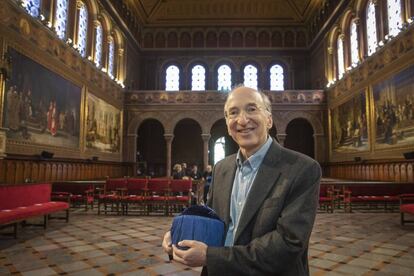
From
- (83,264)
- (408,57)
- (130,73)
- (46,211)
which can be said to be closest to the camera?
(83,264)

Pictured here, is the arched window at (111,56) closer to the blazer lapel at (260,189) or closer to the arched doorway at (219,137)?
the arched doorway at (219,137)

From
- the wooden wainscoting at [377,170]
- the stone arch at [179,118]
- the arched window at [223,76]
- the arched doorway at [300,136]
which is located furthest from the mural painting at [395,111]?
the arched window at [223,76]

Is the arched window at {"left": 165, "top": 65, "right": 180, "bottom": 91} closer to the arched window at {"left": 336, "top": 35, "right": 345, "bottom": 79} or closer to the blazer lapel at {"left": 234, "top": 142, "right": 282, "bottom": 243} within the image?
the arched window at {"left": 336, "top": 35, "right": 345, "bottom": 79}

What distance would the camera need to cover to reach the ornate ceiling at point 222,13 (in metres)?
23.2

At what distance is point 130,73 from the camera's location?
21.8m

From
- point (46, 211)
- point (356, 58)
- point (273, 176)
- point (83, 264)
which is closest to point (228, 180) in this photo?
point (273, 176)

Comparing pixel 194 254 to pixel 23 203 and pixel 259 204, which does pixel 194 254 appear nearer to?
pixel 259 204

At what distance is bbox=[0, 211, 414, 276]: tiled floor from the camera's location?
A: 4.19 metres

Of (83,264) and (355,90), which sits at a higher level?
(355,90)

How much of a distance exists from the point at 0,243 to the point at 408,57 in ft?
44.3

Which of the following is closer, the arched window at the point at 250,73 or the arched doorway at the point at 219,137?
the arched window at the point at 250,73

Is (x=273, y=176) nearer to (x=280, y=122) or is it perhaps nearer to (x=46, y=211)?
(x=46, y=211)

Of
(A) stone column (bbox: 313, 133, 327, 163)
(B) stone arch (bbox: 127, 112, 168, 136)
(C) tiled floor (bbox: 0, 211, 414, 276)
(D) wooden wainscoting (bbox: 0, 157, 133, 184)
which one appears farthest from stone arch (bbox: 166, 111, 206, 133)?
(C) tiled floor (bbox: 0, 211, 414, 276)

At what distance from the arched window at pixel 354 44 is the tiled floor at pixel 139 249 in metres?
11.2
